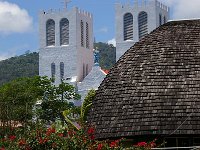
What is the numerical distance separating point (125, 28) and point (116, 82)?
9808cm

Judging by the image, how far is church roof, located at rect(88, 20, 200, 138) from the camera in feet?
54.4

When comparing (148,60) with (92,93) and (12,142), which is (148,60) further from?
(12,142)

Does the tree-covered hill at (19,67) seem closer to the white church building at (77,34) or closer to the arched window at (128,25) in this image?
the white church building at (77,34)

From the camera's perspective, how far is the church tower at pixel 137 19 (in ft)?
371

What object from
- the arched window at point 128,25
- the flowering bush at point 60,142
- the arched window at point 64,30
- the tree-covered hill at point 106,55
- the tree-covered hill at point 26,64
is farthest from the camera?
the tree-covered hill at point 106,55

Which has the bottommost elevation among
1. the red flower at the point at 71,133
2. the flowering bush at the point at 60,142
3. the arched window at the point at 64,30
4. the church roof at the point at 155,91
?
the flowering bush at the point at 60,142

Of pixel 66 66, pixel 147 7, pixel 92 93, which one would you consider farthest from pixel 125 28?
pixel 92 93

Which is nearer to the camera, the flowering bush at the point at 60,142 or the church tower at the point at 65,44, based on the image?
the flowering bush at the point at 60,142

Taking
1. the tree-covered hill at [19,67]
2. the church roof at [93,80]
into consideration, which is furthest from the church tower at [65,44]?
the tree-covered hill at [19,67]

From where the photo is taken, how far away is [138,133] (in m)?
16.7

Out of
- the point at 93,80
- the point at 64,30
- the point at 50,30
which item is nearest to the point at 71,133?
the point at 93,80

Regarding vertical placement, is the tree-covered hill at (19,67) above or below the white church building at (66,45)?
below

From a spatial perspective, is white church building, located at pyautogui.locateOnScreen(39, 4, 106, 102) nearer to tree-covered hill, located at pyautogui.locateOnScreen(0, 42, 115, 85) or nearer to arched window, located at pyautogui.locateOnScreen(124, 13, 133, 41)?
arched window, located at pyautogui.locateOnScreen(124, 13, 133, 41)

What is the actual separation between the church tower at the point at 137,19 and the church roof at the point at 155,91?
9387 centimetres
